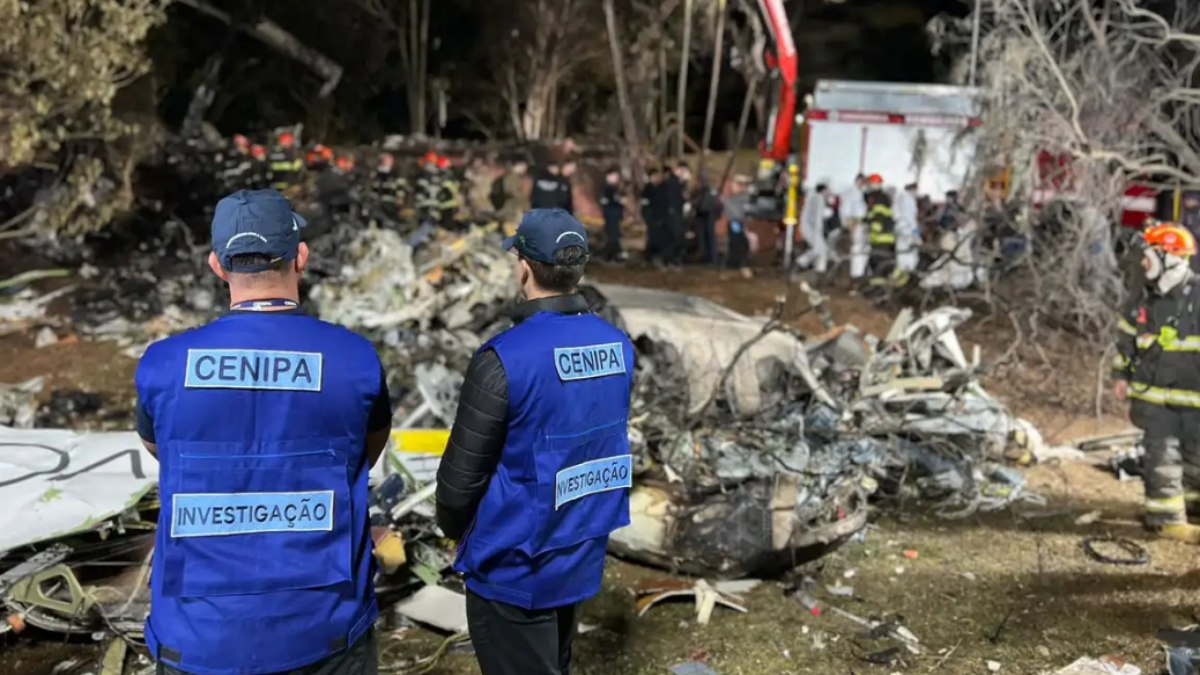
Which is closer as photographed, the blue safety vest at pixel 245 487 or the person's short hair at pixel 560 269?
the blue safety vest at pixel 245 487

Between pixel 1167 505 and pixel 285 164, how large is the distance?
12.4 meters

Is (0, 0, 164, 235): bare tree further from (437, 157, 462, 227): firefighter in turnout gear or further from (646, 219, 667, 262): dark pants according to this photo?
(646, 219, 667, 262): dark pants

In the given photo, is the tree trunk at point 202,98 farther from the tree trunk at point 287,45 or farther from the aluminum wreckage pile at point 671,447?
the aluminum wreckage pile at point 671,447

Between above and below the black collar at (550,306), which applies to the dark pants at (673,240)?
below

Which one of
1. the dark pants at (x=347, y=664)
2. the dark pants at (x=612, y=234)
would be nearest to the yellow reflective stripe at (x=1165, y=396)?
the dark pants at (x=347, y=664)

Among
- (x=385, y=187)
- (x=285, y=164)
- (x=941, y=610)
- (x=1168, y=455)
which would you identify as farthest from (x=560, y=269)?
(x=385, y=187)

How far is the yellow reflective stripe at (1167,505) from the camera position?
195 inches

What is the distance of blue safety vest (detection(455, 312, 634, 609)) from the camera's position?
2186 millimetres

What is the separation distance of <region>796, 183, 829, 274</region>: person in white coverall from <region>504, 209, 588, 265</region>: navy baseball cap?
10080 mm

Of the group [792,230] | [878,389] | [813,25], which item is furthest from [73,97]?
[813,25]

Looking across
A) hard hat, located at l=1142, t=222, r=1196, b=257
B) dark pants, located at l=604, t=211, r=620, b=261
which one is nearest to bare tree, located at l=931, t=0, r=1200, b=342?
hard hat, located at l=1142, t=222, r=1196, b=257

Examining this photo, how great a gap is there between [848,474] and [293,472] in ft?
11.8

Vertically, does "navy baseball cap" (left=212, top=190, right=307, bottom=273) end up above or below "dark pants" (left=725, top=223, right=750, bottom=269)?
above

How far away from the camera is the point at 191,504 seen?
1.80m
